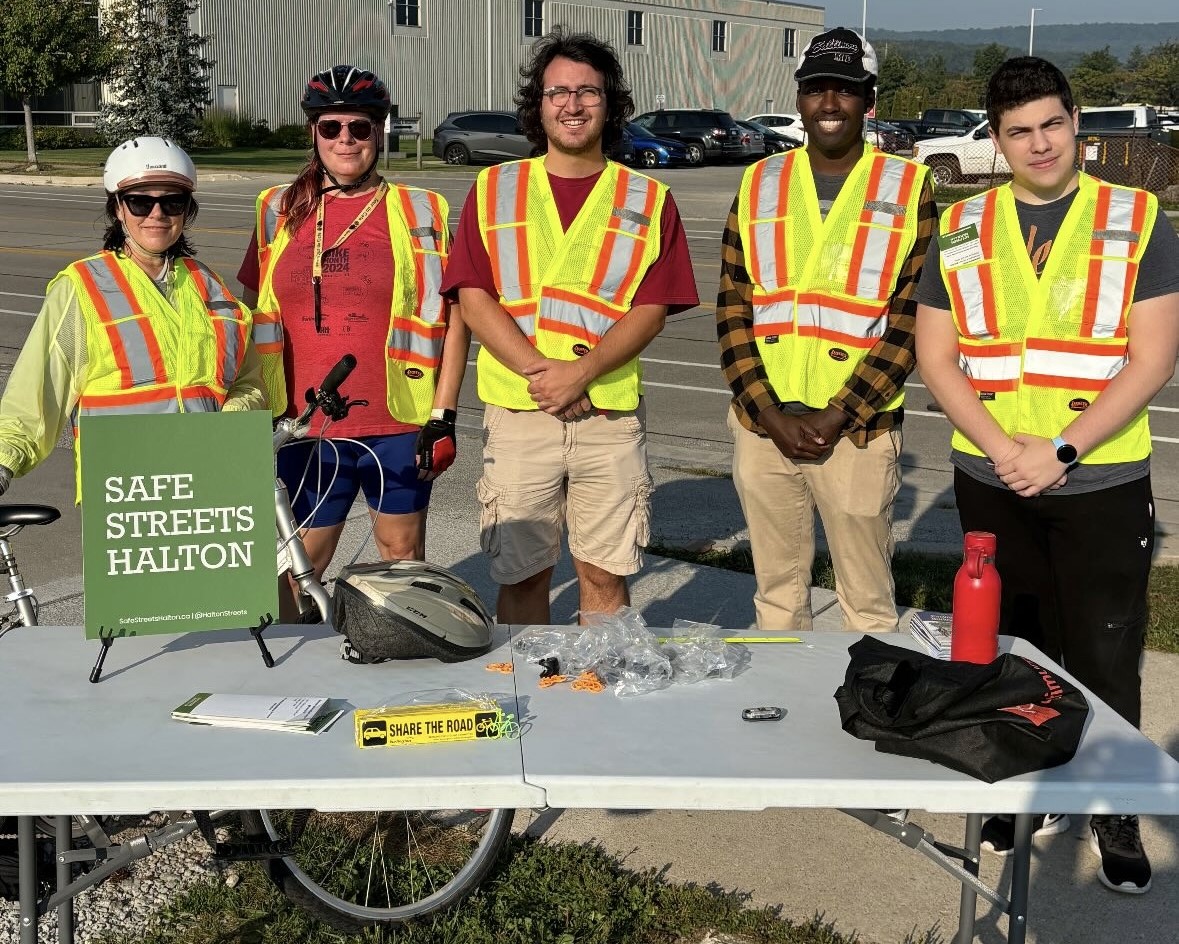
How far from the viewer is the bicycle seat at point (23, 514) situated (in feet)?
12.3

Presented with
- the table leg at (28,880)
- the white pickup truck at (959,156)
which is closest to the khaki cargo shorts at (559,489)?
the table leg at (28,880)

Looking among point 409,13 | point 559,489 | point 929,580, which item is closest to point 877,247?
point 559,489

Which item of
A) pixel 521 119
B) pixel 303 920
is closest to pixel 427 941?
pixel 303 920

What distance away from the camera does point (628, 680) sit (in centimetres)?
338

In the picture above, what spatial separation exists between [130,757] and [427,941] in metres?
1.23

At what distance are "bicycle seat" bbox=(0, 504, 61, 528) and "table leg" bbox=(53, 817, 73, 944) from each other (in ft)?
2.74

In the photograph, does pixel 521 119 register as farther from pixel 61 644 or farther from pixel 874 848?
pixel 874 848

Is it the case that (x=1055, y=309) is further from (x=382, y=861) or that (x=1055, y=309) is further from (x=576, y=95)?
(x=382, y=861)

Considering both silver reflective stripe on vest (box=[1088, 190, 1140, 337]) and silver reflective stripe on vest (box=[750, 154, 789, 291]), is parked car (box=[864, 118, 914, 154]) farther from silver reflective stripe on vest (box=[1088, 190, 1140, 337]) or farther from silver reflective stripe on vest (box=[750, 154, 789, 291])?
silver reflective stripe on vest (box=[1088, 190, 1140, 337])

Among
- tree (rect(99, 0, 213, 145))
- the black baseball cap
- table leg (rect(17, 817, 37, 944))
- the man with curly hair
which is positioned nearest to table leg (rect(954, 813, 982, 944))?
the man with curly hair

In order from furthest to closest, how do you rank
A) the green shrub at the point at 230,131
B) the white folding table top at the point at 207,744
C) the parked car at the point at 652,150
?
the green shrub at the point at 230,131 → the parked car at the point at 652,150 → the white folding table top at the point at 207,744

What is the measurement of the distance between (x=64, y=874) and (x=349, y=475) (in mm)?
1670

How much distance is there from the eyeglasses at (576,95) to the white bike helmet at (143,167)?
1.17 metres

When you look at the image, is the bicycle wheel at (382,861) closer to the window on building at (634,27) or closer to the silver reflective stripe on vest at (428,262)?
the silver reflective stripe on vest at (428,262)
